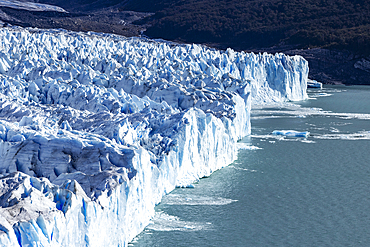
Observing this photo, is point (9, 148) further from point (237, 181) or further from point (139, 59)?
point (139, 59)

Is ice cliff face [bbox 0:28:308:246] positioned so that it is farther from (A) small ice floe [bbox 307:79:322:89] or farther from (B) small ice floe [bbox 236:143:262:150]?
(A) small ice floe [bbox 307:79:322:89]

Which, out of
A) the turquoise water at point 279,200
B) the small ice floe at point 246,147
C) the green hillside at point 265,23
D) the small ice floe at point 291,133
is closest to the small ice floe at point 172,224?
the turquoise water at point 279,200

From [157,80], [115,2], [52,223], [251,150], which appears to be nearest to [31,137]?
[52,223]

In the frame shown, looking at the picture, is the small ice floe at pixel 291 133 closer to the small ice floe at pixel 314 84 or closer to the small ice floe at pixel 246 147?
the small ice floe at pixel 246 147

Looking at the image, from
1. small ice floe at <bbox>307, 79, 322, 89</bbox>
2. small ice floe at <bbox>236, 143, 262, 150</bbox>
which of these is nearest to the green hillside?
small ice floe at <bbox>307, 79, 322, 89</bbox>

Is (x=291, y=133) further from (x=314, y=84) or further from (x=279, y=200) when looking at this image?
(x=314, y=84)

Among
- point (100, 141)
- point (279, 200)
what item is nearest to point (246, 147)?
point (279, 200)
